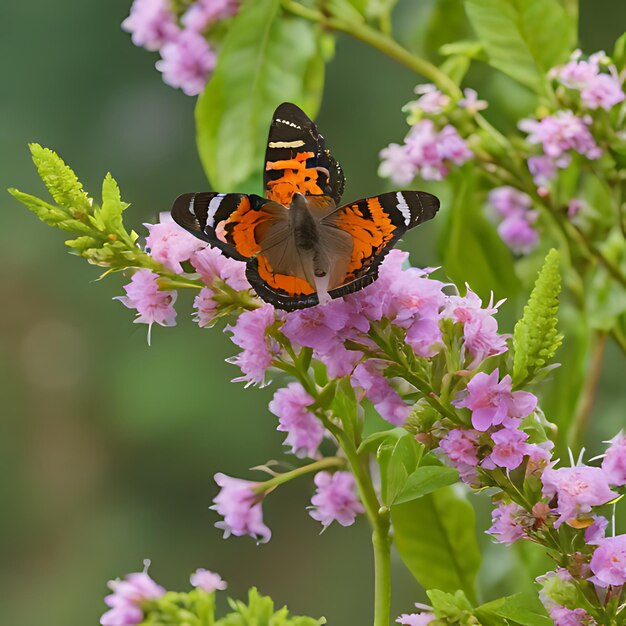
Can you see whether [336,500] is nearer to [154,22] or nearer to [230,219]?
[230,219]

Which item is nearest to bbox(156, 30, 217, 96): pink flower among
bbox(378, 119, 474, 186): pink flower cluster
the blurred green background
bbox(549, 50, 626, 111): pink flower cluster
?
bbox(378, 119, 474, 186): pink flower cluster

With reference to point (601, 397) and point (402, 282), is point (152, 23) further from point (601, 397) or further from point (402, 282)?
point (601, 397)

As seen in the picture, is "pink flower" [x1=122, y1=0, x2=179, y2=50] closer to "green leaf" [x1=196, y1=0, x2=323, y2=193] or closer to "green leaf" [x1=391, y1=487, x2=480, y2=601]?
"green leaf" [x1=196, y1=0, x2=323, y2=193]

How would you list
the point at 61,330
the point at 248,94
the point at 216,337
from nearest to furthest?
the point at 248,94 < the point at 216,337 < the point at 61,330

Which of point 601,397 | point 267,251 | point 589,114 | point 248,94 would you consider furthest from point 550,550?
point 601,397

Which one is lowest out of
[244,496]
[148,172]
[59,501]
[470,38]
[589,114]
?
[59,501]

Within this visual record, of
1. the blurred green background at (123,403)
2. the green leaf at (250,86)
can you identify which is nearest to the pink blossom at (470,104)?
the green leaf at (250,86)

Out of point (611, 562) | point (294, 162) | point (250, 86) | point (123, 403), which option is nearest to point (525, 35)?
point (250, 86)
